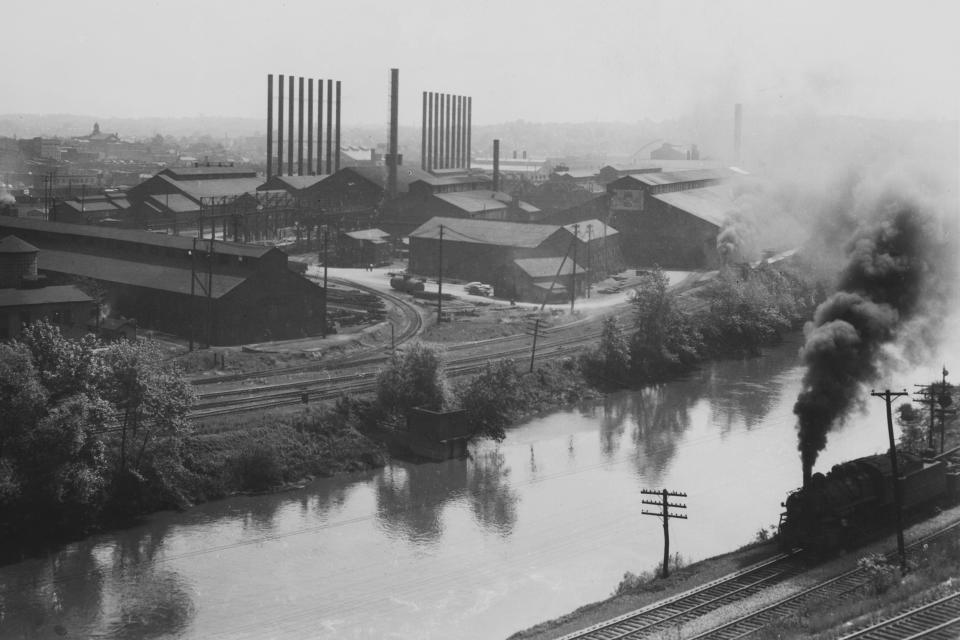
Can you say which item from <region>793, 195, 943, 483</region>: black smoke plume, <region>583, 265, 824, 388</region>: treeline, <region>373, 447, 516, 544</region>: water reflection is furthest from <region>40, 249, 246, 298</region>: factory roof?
<region>793, 195, 943, 483</region>: black smoke plume

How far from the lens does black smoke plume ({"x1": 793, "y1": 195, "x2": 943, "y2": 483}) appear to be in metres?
20.4

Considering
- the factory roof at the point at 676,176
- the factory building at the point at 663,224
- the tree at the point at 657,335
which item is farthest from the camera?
the factory roof at the point at 676,176

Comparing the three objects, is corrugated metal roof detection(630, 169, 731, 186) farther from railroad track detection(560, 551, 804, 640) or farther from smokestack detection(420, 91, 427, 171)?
railroad track detection(560, 551, 804, 640)

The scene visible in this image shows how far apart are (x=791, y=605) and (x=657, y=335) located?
22691mm

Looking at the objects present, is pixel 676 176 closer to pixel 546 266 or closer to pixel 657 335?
pixel 546 266

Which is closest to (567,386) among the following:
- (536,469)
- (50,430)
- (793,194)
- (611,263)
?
(536,469)

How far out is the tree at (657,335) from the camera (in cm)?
3897

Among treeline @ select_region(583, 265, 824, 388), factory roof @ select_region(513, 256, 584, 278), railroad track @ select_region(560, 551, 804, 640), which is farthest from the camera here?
factory roof @ select_region(513, 256, 584, 278)

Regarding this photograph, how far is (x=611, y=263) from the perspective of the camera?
192 feet

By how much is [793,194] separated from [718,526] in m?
19.9

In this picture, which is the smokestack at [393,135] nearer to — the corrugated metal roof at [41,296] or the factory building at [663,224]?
the factory building at [663,224]

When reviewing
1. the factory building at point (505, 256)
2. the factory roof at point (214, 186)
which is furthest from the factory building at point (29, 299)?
the factory roof at point (214, 186)

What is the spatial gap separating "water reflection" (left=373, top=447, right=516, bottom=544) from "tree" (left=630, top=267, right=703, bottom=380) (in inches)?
426

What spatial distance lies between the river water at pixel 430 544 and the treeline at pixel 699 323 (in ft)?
20.0
